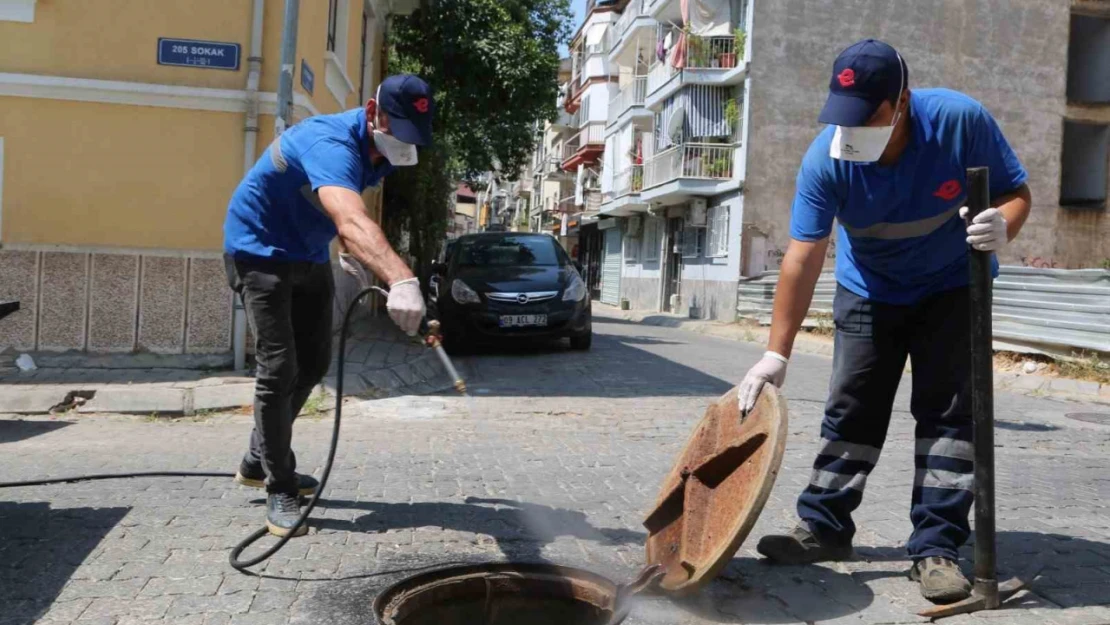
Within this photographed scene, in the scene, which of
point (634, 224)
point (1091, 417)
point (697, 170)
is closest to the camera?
point (1091, 417)

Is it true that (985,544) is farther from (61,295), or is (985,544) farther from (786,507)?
(61,295)

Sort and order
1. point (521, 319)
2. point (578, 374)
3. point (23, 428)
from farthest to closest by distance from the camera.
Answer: point (521, 319) < point (578, 374) < point (23, 428)

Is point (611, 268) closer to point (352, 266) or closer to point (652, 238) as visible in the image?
point (652, 238)

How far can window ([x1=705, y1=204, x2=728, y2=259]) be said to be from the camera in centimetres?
2652

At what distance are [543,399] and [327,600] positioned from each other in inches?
210

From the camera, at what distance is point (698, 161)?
2775 centimetres

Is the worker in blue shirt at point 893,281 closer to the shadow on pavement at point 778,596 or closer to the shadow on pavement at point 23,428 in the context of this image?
the shadow on pavement at point 778,596

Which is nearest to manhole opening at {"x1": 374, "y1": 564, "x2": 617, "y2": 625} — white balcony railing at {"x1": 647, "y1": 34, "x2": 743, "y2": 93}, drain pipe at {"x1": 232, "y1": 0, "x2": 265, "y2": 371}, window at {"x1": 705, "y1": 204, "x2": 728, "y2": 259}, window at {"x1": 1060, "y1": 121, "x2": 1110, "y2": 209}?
drain pipe at {"x1": 232, "y1": 0, "x2": 265, "y2": 371}

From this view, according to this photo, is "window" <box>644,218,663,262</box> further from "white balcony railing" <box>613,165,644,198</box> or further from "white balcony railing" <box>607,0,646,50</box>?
"white balcony railing" <box>607,0,646,50</box>

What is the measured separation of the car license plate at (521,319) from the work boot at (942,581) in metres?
8.68

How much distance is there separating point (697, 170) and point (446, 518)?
2452cm

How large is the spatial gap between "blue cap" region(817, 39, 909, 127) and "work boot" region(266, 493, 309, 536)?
2573 millimetres

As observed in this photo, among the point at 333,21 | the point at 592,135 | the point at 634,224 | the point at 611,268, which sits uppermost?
the point at 592,135

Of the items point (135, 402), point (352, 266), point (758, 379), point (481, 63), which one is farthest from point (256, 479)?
point (481, 63)
